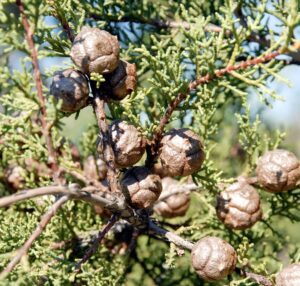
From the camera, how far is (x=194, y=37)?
212 cm

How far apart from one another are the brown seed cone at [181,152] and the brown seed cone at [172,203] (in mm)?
850

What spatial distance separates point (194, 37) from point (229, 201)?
3.06 ft

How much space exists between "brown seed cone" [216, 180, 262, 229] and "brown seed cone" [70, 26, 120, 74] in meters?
0.98

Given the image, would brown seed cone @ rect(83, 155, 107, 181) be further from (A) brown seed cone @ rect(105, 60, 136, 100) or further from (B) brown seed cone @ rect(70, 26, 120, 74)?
(B) brown seed cone @ rect(70, 26, 120, 74)

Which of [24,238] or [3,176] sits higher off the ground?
[24,238]

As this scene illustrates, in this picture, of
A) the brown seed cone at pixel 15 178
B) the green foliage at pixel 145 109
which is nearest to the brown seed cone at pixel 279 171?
the green foliage at pixel 145 109

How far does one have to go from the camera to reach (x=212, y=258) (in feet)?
7.25

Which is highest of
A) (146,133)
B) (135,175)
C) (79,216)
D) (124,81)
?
(124,81)

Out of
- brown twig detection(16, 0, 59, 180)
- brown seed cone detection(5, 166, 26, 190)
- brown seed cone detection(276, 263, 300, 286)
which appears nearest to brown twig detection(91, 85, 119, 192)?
brown twig detection(16, 0, 59, 180)

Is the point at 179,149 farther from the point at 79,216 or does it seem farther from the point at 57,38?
the point at 79,216

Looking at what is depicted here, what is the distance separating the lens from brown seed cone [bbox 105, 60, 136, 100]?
2.18 metres

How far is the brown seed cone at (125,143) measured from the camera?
2.14 m

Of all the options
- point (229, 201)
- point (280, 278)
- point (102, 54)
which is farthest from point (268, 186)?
point (102, 54)

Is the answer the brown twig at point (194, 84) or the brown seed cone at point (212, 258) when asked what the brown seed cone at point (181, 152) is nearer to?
the brown twig at point (194, 84)
